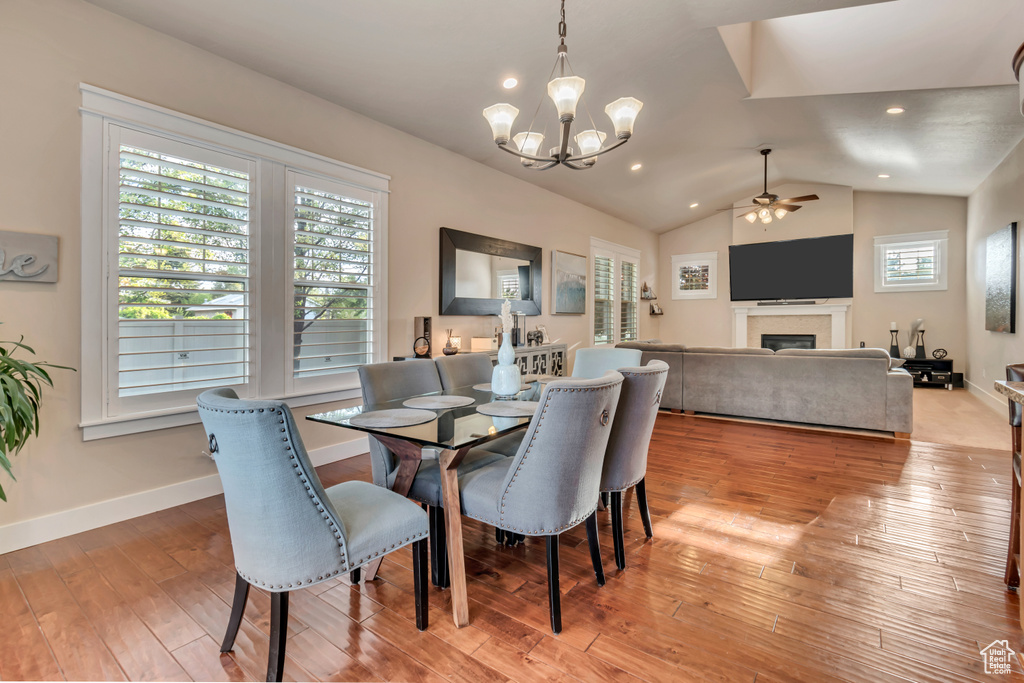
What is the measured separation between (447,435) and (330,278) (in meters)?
2.36

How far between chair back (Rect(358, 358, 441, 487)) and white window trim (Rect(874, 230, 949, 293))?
816 centimetres

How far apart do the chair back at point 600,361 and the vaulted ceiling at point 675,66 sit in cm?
212

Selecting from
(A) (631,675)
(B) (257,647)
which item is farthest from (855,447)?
(B) (257,647)

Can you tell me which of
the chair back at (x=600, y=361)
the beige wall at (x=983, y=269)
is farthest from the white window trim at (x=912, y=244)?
the chair back at (x=600, y=361)

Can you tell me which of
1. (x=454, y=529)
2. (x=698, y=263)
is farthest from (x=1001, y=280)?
(x=454, y=529)

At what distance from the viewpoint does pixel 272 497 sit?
4.27ft

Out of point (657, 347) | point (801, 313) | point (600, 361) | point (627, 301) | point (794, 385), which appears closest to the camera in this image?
point (600, 361)

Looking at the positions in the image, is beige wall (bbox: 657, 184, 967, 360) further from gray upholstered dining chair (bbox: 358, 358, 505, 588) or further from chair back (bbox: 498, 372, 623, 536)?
chair back (bbox: 498, 372, 623, 536)

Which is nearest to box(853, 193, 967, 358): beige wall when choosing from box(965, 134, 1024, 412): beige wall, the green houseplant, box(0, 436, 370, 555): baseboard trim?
box(965, 134, 1024, 412): beige wall

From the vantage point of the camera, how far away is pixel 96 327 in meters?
2.49

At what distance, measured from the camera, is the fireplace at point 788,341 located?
7.99 meters

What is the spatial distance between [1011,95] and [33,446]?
706 centimetres

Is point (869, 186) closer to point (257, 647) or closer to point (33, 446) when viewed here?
point (257, 647)

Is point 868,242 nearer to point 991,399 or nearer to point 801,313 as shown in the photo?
point 801,313
